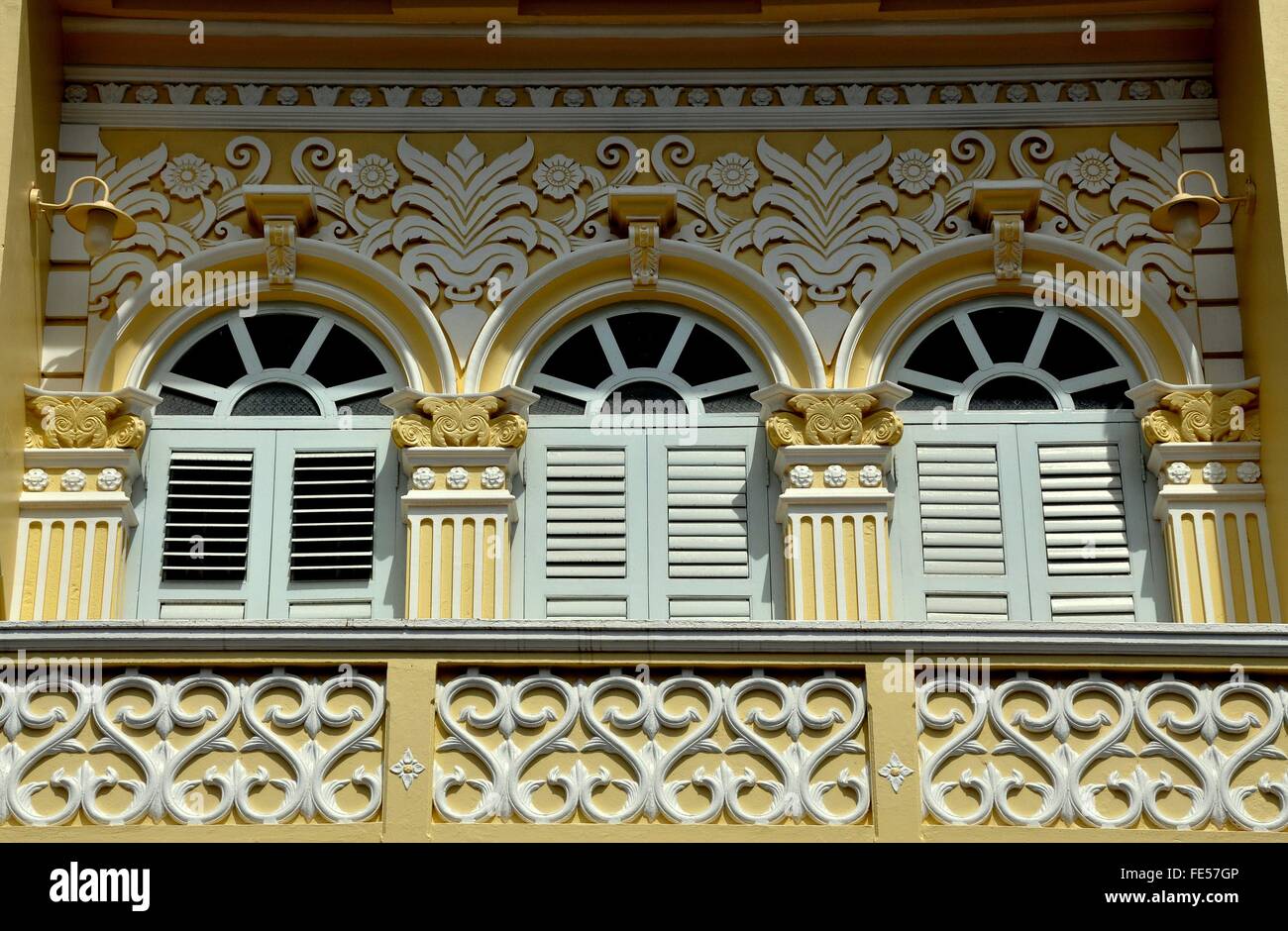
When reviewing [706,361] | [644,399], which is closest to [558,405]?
[644,399]

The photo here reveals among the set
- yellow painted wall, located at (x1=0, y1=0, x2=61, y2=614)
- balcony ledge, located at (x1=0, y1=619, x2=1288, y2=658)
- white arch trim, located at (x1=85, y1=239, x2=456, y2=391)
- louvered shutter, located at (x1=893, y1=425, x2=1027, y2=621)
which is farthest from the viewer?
white arch trim, located at (x1=85, y1=239, x2=456, y2=391)

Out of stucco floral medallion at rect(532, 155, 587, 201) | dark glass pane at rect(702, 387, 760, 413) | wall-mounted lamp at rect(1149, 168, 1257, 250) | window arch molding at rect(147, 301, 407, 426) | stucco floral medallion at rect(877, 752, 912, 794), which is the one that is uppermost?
stucco floral medallion at rect(532, 155, 587, 201)

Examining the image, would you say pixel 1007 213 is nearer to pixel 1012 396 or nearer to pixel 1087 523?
pixel 1012 396

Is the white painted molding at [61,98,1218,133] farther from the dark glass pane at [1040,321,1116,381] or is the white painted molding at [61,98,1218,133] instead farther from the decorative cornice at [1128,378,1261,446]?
the decorative cornice at [1128,378,1261,446]

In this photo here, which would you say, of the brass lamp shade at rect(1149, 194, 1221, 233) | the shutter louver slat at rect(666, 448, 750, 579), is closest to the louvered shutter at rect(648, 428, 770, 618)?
the shutter louver slat at rect(666, 448, 750, 579)

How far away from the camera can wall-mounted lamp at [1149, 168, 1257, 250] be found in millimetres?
13703

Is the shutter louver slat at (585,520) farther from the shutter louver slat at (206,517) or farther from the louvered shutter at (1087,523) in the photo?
the louvered shutter at (1087,523)

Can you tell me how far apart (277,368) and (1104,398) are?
202 inches

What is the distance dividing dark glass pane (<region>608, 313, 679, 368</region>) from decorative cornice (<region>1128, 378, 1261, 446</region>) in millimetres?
2917

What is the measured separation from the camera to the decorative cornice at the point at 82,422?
45.0 feet

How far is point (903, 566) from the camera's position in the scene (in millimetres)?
13594

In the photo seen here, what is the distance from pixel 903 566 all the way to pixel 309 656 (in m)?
4.00

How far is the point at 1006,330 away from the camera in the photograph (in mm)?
14414

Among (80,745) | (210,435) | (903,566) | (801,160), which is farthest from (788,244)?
(80,745)
